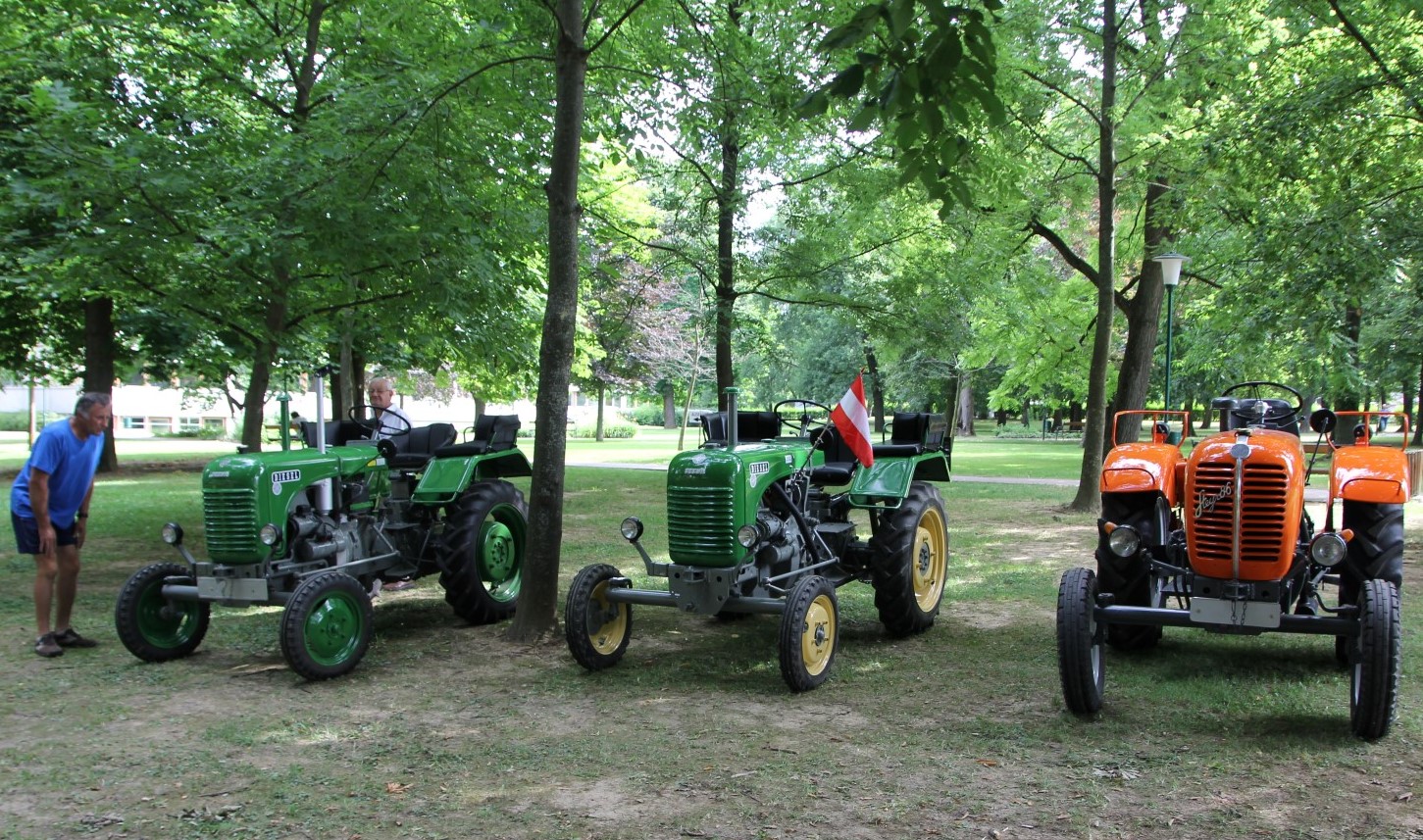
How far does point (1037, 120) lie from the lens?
518 inches

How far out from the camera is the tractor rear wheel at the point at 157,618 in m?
6.28

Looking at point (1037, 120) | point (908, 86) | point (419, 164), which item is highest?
point (1037, 120)

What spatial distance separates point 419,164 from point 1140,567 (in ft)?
19.1

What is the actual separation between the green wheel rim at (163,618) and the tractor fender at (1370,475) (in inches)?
262

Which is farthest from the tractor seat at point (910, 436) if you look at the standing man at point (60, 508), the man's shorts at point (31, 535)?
the man's shorts at point (31, 535)

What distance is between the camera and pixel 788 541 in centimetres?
641

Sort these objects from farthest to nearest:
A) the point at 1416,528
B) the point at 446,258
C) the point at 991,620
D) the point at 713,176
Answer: the point at 713,176 < the point at 1416,528 < the point at 446,258 < the point at 991,620

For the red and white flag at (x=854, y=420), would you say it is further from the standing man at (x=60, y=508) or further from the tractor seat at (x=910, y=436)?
the standing man at (x=60, y=508)

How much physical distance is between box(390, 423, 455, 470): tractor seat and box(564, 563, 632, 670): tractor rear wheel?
243 cm

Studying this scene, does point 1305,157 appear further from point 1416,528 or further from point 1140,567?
point 1140,567

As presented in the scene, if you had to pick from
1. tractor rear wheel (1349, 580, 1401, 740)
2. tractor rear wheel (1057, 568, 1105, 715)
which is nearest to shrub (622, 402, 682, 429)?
tractor rear wheel (1057, 568, 1105, 715)

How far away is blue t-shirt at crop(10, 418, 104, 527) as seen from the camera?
6.57 metres

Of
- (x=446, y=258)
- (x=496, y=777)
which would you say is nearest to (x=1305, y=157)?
(x=446, y=258)

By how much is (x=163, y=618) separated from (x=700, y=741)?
3.72 meters
